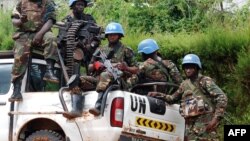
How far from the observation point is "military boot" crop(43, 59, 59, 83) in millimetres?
8500

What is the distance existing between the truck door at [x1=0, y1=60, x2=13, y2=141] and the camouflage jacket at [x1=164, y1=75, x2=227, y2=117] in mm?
1879

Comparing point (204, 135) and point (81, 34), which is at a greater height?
point (81, 34)

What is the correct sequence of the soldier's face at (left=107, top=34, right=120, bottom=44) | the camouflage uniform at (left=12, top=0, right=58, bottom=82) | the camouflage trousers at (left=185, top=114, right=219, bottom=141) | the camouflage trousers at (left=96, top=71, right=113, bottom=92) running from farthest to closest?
the soldier's face at (left=107, top=34, right=120, bottom=44) < the camouflage uniform at (left=12, top=0, right=58, bottom=82) < the camouflage trousers at (left=185, top=114, right=219, bottom=141) < the camouflage trousers at (left=96, top=71, right=113, bottom=92)

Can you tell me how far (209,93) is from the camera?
26.6 ft

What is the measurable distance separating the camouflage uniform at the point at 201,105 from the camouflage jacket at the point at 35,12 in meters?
2.05

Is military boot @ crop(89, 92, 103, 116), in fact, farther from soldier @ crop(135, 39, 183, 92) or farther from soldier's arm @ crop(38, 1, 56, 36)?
soldier's arm @ crop(38, 1, 56, 36)

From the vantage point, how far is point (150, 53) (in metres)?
8.95

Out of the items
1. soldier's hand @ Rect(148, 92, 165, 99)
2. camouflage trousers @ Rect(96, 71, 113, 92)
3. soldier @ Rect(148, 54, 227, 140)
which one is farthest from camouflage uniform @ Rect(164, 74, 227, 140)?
camouflage trousers @ Rect(96, 71, 113, 92)

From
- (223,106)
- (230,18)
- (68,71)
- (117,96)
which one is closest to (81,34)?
(68,71)

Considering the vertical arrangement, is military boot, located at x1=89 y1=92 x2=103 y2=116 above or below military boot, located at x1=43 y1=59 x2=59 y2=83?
below

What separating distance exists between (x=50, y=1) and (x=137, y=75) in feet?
5.01

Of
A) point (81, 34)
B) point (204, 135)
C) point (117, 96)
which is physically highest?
point (81, 34)

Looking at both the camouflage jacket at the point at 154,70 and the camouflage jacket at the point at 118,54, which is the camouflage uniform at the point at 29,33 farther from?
the camouflage jacket at the point at 154,70

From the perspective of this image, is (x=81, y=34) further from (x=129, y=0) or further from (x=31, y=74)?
(x=129, y=0)
